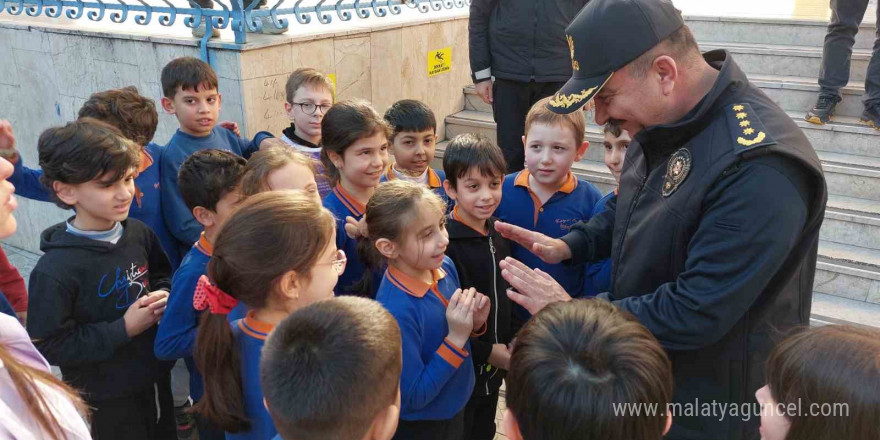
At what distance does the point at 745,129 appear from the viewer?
1.64m

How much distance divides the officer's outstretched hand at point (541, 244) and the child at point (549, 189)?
0.35 metres

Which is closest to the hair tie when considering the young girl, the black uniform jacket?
the young girl

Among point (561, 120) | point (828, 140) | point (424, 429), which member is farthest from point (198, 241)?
point (828, 140)

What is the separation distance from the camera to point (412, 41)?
17.8 ft

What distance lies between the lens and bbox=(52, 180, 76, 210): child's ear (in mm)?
2328

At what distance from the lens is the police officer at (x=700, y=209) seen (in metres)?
1.58

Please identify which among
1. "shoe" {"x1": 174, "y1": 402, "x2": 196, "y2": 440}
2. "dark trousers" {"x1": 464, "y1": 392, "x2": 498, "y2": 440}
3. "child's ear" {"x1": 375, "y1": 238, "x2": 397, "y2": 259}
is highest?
"child's ear" {"x1": 375, "y1": 238, "x2": 397, "y2": 259}

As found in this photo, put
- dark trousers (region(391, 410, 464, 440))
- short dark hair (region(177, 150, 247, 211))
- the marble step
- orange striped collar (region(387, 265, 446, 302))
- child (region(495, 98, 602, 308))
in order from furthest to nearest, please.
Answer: the marble step < child (region(495, 98, 602, 308)) < short dark hair (region(177, 150, 247, 211)) < dark trousers (region(391, 410, 464, 440)) < orange striped collar (region(387, 265, 446, 302))

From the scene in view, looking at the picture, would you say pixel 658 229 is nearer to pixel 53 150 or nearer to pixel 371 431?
pixel 371 431

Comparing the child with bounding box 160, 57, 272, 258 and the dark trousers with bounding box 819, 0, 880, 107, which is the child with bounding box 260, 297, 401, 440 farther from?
the dark trousers with bounding box 819, 0, 880, 107

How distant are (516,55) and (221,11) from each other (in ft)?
6.63

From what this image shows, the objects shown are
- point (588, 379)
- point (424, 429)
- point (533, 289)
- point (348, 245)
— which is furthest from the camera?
point (348, 245)

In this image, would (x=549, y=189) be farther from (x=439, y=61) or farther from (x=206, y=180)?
(x=439, y=61)

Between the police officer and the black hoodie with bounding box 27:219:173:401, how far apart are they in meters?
1.47
